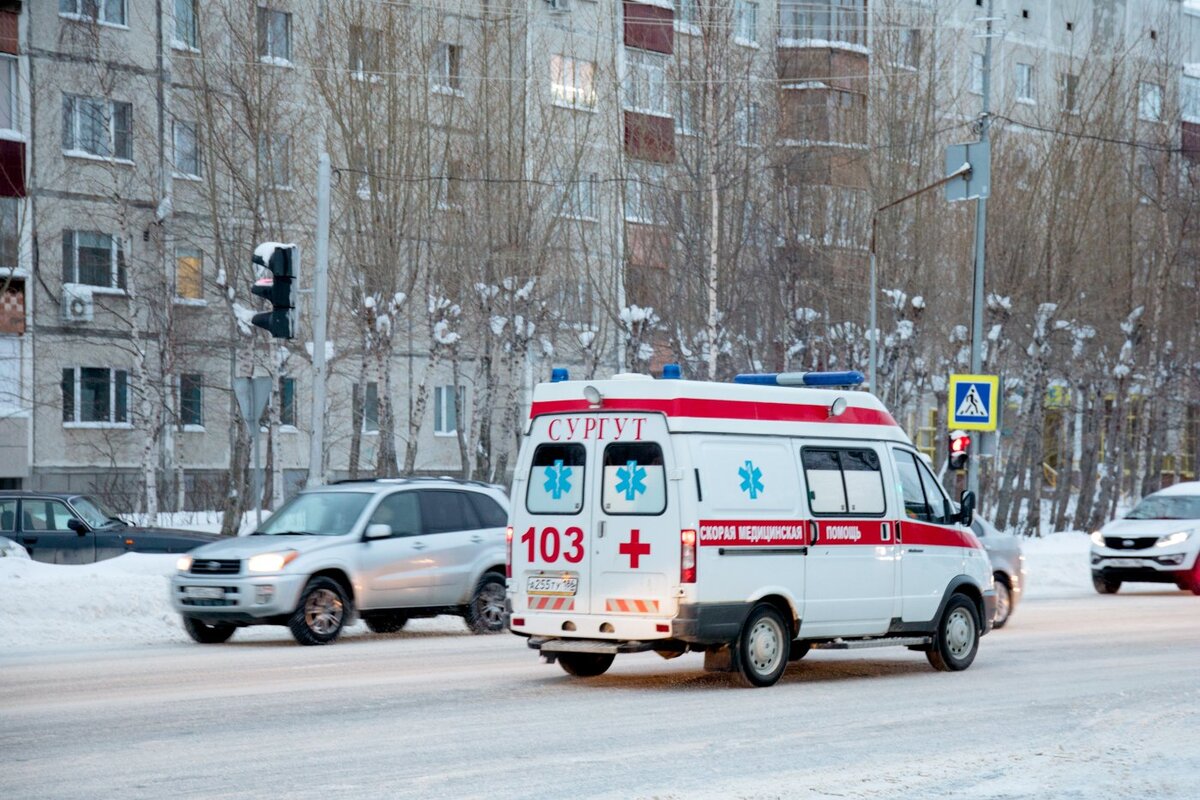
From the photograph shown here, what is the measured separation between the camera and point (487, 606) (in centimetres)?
2017

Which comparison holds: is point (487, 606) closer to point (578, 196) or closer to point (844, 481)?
point (844, 481)

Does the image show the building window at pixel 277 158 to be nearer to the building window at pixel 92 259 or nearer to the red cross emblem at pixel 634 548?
the building window at pixel 92 259

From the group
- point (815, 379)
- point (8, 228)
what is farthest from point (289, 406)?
point (815, 379)

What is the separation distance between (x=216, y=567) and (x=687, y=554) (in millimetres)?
6505

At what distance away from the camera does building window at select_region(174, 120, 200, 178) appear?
40.8 m

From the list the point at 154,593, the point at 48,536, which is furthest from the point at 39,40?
the point at 154,593

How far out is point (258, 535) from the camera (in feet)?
63.8

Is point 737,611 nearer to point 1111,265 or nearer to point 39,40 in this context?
point 39,40

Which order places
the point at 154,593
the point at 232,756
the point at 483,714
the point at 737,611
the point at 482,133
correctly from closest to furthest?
the point at 232,756 < the point at 483,714 < the point at 737,611 < the point at 154,593 < the point at 482,133

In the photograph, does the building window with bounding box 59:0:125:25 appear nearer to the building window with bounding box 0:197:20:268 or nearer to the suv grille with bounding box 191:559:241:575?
the building window with bounding box 0:197:20:268

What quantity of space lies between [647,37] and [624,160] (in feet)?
26.5

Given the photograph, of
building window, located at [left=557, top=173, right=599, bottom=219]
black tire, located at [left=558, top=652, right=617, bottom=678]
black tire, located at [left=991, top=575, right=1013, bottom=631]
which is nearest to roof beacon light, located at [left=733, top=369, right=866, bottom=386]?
black tire, located at [left=558, top=652, right=617, bottom=678]

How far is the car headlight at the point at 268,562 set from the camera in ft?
60.1

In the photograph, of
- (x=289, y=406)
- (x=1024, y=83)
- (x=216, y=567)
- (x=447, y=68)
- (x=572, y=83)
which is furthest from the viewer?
(x=1024, y=83)
